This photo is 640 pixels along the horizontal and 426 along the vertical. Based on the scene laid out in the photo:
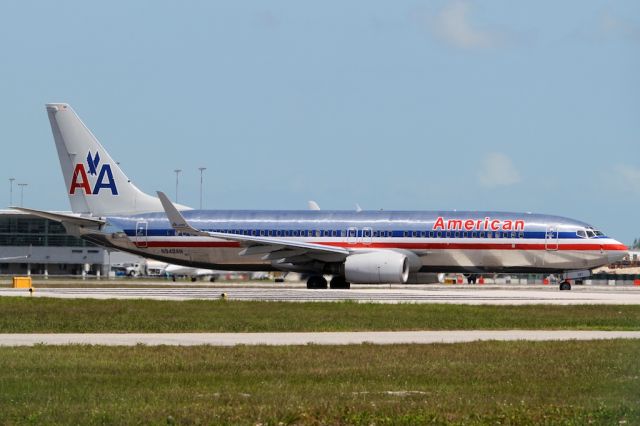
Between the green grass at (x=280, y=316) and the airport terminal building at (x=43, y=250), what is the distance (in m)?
94.4

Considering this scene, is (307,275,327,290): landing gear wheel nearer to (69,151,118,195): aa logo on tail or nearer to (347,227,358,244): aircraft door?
(347,227,358,244): aircraft door

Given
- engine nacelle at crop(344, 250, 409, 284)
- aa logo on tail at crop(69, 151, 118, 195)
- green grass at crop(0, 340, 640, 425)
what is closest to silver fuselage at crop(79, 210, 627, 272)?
aa logo on tail at crop(69, 151, 118, 195)

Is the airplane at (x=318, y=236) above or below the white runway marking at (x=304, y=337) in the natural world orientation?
above

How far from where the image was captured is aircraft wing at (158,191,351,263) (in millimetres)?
60188

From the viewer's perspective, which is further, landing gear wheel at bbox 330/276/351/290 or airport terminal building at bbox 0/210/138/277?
airport terminal building at bbox 0/210/138/277

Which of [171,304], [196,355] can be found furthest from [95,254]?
[196,355]

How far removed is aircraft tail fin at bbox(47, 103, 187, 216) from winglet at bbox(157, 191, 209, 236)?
8.20 metres

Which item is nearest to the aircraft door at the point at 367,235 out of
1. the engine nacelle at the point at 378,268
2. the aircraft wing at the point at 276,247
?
the aircraft wing at the point at 276,247

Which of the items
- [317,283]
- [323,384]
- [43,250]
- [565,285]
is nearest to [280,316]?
[323,384]

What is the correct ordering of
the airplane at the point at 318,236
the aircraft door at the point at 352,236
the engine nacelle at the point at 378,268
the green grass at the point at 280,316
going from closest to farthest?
1. the green grass at the point at 280,316
2. the engine nacelle at the point at 378,268
3. the airplane at the point at 318,236
4. the aircraft door at the point at 352,236

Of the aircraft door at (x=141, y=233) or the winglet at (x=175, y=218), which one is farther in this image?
the aircraft door at (x=141, y=233)

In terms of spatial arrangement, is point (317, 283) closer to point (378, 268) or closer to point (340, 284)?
point (340, 284)

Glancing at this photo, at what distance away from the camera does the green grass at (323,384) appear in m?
14.9

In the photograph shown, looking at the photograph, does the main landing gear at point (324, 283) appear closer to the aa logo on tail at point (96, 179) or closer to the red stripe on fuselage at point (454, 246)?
the red stripe on fuselage at point (454, 246)
